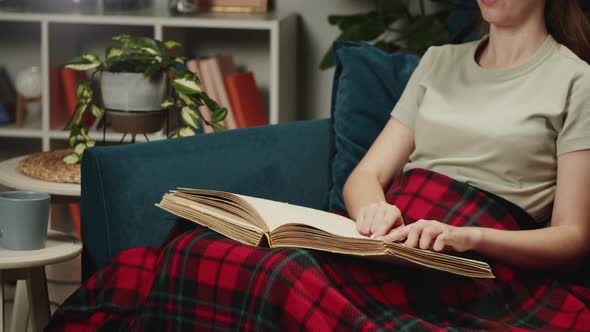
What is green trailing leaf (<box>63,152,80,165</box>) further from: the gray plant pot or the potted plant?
the gray plant pot

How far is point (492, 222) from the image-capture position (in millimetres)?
1396

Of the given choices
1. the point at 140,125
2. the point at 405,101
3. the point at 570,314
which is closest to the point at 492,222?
the point at 570,314

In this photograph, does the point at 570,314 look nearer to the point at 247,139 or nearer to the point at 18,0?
the point at 247,139

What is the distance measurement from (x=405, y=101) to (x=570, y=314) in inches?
20.7

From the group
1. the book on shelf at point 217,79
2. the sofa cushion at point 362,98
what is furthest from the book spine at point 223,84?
the sofa cushion at point 362,98

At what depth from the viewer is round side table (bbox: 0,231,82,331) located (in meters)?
1.40

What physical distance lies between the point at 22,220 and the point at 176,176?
26cm

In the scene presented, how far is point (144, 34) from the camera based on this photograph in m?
3.00

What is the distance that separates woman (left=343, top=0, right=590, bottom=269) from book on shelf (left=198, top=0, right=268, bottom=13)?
127 centimetres

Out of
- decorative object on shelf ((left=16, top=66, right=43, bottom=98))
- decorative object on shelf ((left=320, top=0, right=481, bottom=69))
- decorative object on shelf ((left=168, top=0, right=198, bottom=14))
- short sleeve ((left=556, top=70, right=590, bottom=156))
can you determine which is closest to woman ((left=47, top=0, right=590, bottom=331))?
short sleeve ((left=556, top=70, right=590, bottom=156))

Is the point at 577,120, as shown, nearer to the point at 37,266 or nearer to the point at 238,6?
the point at 37,266

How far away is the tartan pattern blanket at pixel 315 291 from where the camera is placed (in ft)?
3.66

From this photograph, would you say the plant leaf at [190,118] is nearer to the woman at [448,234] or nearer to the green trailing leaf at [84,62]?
the green trailing leaf at [84,62]

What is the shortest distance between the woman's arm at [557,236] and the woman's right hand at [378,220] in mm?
43
